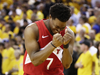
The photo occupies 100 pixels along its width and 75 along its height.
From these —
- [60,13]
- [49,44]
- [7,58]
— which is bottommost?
[7,58]

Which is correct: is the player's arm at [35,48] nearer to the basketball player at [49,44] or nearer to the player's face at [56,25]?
the basketball player at [49,44]

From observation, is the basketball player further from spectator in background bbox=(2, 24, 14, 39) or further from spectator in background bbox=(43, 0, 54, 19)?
spectator in background bbox=(43, 0, 54, 19)

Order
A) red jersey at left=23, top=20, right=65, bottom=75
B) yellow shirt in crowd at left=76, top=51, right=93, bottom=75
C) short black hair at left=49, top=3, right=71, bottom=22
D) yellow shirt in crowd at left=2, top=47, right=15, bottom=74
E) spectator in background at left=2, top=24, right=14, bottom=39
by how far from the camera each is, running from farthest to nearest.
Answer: spectator in background at left=2, top=24, right=14, bottom=39 → yellow shirt in crowd at left=2, top=47, right=15, bottom=74 → yellow shirt in crowd at left=76, top=51, right=93, bottom=75 → red jersey at left=23, top=20, right=65, bottom=75 → short black hair at left=49, top=3, right=71, bottom=22

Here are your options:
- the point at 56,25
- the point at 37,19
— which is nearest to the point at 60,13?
the point at 56,25

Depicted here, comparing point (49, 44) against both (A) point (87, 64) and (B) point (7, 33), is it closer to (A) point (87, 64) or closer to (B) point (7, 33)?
(A) point (87, 64)

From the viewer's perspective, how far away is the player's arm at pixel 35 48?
9.03ft

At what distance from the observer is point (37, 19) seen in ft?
34.2

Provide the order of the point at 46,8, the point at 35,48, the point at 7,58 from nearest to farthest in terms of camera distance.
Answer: the point at 35,48, the point at 7,58, the point at 46,8

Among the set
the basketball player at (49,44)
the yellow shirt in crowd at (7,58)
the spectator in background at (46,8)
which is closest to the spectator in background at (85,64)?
the basketball player at (49,44)

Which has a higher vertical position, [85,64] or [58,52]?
[58,52]

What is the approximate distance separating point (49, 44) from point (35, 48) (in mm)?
248

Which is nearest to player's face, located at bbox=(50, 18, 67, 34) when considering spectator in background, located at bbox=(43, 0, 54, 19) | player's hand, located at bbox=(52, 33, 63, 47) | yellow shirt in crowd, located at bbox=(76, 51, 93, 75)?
player's hand, located at bbox=(52, 33, 63, 47)

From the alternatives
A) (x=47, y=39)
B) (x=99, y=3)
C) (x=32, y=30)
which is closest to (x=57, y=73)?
(x=47, y=39)

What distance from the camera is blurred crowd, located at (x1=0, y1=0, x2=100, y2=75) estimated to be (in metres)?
5.83
